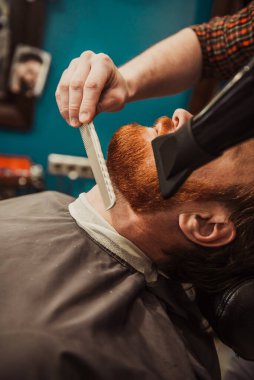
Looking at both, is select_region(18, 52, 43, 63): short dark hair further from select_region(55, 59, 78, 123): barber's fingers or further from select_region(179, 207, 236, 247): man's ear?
select_region(179, 207, 236, 247): man's ear

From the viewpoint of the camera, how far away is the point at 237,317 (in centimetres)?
98

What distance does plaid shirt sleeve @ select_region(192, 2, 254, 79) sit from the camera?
4.57 feet

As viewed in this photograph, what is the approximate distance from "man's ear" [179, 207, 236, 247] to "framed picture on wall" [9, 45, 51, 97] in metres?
1.94

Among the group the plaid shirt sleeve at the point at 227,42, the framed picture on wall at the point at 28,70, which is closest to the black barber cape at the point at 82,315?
the plaid shirt sleeve at the point at 227,42

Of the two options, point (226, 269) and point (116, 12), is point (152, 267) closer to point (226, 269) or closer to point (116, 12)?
point (226, 269)

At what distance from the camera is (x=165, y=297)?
3.68ft

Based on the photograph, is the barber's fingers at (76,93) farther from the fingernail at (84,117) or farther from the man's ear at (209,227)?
the man's ear at (209,227)

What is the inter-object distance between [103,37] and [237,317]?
214 centimetres

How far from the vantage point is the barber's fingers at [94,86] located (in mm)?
921

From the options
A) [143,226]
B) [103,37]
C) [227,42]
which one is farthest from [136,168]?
[103,37]

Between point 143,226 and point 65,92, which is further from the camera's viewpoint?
point 143,226

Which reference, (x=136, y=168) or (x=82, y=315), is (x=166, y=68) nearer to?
(x=136, y=168)

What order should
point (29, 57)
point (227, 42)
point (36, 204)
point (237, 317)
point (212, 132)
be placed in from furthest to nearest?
point (29, 57) → point (227, 42) → point (36, 204) → point (237, 317) → point (212, 132)

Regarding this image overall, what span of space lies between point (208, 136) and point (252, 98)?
9cm
